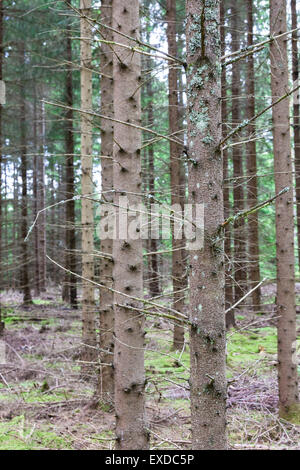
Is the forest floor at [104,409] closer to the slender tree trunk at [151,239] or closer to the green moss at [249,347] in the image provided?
the green moss at [249,347]

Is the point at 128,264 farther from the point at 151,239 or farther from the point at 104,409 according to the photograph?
the point at 151,239

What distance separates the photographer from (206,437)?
2352 mm

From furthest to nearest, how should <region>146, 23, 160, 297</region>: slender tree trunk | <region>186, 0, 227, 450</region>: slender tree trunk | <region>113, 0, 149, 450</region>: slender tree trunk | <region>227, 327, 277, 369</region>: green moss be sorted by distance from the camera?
1. <region>227, 327, 277, 369</region>: green moss
2. <region>146, 23, 160, 297</region>: slender tree trunk
3. <region>113, 0, 149, 450</region>: slender tree trunk
4. <region>186, 0, 227, 450</region>: slender tree trunk

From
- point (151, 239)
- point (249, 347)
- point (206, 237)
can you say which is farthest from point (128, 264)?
point (151, 239)

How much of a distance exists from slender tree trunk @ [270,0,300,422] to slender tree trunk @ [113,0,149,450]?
2.54 metres

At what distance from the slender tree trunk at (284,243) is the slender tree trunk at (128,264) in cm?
254

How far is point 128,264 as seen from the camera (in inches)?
159

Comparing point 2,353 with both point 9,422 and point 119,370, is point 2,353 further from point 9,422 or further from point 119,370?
point 119,370

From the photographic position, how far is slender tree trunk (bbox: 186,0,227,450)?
7.75 feet

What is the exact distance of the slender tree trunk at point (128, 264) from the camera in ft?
12.7

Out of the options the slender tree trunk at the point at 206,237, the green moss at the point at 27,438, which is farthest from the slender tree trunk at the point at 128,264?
the green moss at the point at 27,438

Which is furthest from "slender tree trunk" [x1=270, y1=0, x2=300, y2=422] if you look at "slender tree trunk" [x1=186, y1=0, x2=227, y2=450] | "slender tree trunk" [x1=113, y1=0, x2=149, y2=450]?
"slender tree trunk" [x1=186, y1=0, x2=227, y2=450]

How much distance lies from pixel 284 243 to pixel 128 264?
2.83 meters

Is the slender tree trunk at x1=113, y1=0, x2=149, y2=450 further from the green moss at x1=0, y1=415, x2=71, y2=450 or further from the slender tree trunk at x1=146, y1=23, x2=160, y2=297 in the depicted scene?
the green moss at x1=0, y1=415, x2=71, y2=450
